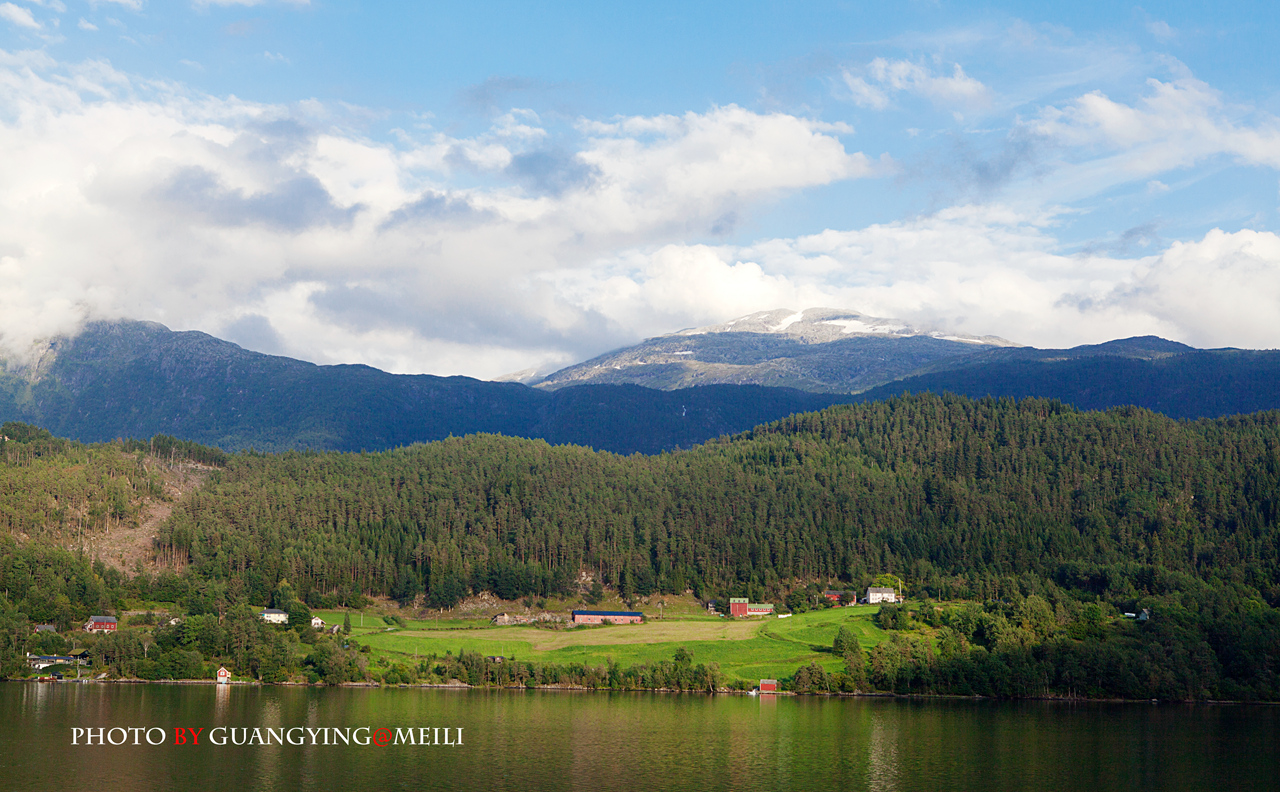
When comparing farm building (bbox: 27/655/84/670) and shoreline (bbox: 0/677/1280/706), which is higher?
farm building (bbox: 27/655/84/670)

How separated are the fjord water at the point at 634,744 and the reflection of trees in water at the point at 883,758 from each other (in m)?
0.45

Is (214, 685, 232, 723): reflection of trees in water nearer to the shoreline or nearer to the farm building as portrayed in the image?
the shoreline

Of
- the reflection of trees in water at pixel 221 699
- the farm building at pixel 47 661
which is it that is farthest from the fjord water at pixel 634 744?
the farm building at pixel 47 661

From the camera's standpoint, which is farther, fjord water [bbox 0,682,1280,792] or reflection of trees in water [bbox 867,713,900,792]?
reflection of trees in water [bbox 867,713,900,792]

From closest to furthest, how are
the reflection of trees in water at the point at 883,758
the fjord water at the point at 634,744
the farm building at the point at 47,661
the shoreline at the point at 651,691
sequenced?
the fjord water at the point at 634,744 → the reflection of trees in water at the point at 883,758 → the shoreline at the point at 651,691 → the farm building at the point at 47,661

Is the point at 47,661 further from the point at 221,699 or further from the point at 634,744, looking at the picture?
the point at 634,744

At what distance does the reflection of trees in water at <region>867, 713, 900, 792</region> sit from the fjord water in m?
0.45

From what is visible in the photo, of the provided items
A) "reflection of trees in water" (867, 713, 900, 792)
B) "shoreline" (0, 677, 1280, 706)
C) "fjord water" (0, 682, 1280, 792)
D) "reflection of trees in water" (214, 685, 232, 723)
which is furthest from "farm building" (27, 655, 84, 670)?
"reflection of trees in water" (867, 713, 900, 792)

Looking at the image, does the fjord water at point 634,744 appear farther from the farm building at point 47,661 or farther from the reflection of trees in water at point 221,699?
the farm building at point 47,661

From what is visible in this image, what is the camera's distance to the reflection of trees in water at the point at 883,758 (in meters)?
98.8

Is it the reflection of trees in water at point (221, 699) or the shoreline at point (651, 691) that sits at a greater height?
the reflection of trees in water at point (221, 699)

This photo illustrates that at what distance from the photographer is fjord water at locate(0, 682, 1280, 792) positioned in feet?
317

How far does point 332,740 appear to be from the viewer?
113 meters

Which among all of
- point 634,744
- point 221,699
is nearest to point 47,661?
point 221,699
